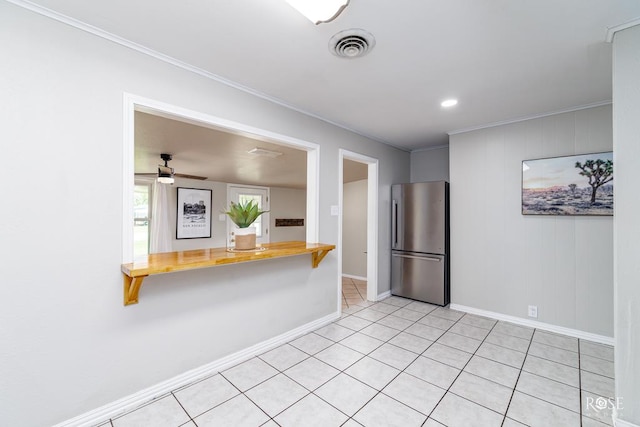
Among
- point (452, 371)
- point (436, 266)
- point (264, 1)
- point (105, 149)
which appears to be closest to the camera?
point (264, 1)

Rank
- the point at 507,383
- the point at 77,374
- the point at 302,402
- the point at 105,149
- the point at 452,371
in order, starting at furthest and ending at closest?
the point at 452,371 < the point at 507,383 < the point at 302,402 < the point at 105,149 < the point at 77,374

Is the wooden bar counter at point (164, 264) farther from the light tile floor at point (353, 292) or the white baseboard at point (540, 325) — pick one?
the white baseboard at point (540, 325)

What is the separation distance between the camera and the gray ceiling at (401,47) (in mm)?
1501

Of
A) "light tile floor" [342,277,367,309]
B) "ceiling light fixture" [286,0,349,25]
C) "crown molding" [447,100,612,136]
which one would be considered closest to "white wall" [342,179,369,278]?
"light tile floor" [342,277,367,309]

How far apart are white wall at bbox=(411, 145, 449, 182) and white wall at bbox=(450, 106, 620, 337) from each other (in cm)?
66

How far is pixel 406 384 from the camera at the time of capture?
2064 millimetres

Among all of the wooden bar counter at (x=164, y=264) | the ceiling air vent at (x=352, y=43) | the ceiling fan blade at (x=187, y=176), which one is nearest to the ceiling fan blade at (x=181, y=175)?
the ceiling fan blade at (x=187, y=176)

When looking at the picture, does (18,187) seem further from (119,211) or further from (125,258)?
(125,258)

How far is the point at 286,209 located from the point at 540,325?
6.29m

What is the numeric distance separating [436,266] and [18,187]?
13.5ft

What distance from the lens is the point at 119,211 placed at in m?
1.77

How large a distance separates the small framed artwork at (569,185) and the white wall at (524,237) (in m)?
0.09

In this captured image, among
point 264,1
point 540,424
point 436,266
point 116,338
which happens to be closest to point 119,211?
point 116,338

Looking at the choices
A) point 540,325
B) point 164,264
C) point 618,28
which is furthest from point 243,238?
point 540,325
